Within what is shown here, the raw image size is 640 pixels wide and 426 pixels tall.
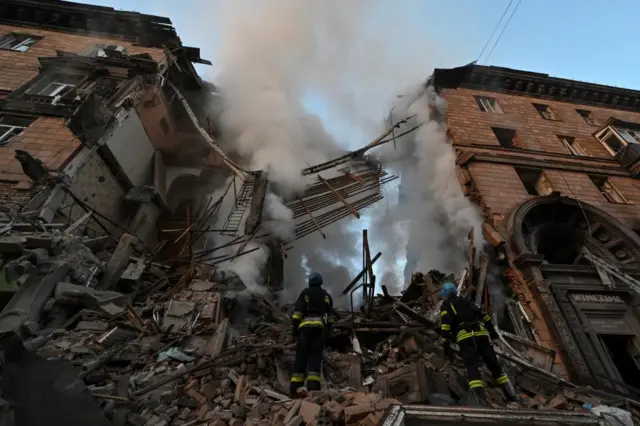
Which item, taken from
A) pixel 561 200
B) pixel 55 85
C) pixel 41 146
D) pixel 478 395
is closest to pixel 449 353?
pixel 478 395

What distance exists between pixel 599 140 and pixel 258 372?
18.2 metres

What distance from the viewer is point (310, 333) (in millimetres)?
5145

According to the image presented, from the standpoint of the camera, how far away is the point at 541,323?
8.13 metres

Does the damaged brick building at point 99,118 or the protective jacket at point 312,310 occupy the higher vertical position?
the damaged brick building at point 99,118

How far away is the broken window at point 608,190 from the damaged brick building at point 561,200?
4 cm

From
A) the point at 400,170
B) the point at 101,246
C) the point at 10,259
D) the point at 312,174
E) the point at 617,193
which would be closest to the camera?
the point at 10,259

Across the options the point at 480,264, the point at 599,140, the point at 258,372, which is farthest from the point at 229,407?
the point at 599,140

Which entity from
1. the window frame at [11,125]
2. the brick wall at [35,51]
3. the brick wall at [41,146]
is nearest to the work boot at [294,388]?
the brick wall at [41,146]

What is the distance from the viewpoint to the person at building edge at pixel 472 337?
16.8ft

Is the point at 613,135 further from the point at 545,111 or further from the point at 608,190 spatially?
the point at 608,190

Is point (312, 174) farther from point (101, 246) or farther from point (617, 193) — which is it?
point (617, 193)

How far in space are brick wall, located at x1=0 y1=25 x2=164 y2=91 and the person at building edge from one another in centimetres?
1660

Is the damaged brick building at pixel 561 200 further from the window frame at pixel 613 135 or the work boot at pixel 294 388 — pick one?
the work boot at pixel 294 388

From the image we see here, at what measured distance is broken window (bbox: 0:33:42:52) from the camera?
590 inches
